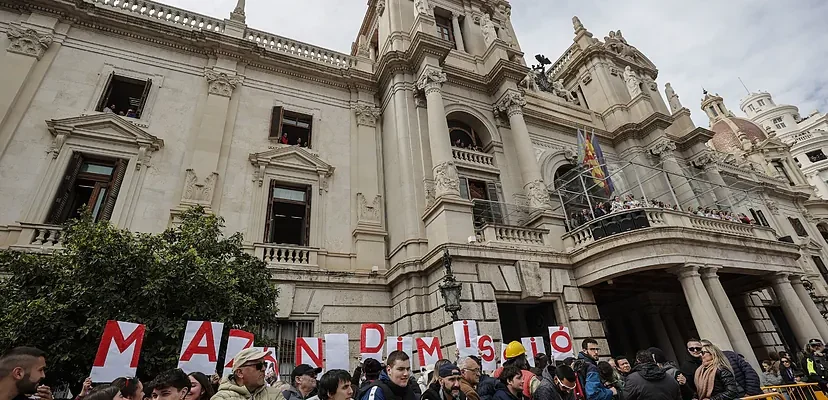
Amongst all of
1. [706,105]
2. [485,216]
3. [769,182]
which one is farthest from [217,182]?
[706,105]

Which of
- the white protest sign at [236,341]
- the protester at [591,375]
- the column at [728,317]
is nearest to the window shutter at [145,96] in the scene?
the white protest sign at [236,341]

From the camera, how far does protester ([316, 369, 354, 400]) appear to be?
3.61m

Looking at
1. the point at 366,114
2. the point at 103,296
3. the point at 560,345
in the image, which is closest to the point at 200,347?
the point at 103,296

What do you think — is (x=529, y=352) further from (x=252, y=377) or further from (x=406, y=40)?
(x=406, y=40)

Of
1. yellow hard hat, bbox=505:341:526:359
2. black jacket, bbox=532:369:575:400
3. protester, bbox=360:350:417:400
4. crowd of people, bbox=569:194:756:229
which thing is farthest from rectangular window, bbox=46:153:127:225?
crowd of people, bbox=569:194:756:229

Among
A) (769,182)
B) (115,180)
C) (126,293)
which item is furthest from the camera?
(769,182)

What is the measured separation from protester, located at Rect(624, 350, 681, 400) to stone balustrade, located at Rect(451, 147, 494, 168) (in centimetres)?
1164

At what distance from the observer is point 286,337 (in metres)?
11.6

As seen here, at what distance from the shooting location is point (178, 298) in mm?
7621

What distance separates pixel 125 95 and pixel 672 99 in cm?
2946

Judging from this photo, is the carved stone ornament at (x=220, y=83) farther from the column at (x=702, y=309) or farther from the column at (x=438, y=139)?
the column at (x=702, y=309)

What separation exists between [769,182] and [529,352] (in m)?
30.6

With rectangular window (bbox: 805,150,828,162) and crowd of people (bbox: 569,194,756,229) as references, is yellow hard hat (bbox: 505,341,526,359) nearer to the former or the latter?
crowd of people (bbox: 569,194,756,229)

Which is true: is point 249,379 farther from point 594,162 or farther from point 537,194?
point 594,162
